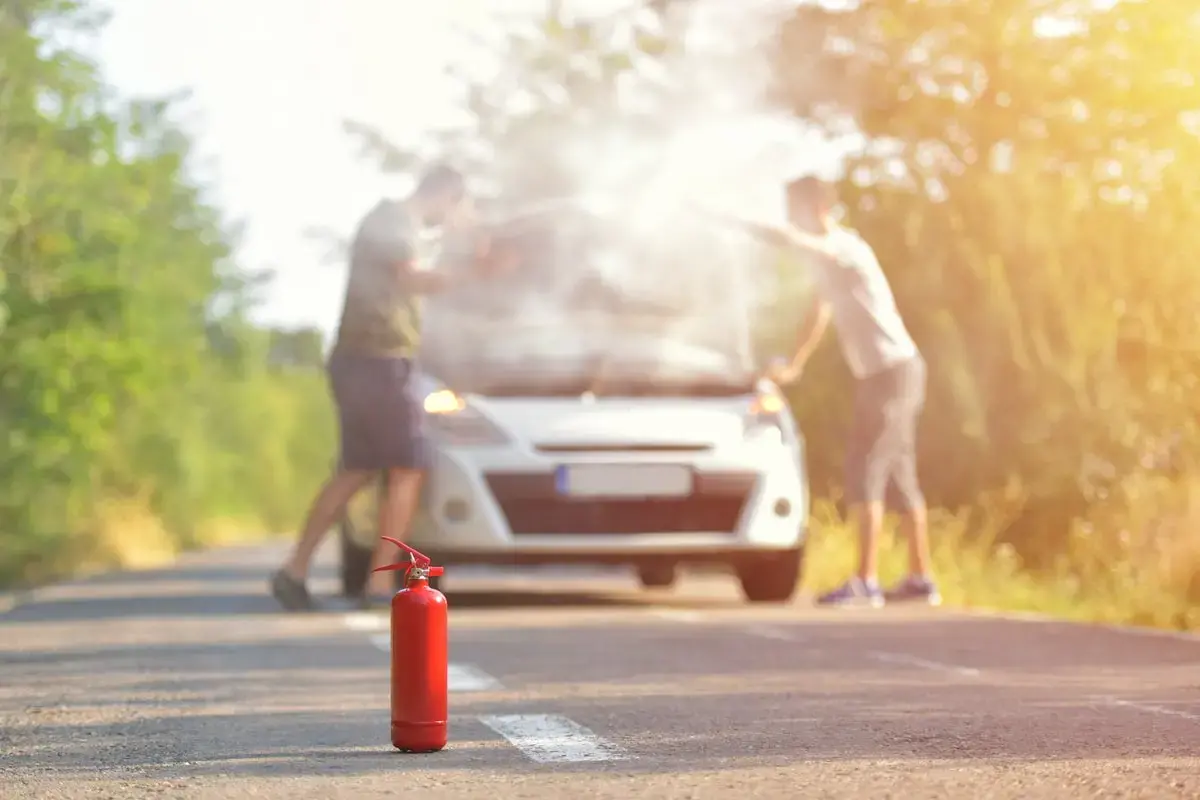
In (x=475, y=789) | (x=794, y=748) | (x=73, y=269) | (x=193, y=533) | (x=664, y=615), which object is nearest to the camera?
(x=475, y=789)

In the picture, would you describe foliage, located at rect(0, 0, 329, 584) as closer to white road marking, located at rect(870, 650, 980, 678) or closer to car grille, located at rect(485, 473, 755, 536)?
car grille, located at rect(485, 473, 755, 536)

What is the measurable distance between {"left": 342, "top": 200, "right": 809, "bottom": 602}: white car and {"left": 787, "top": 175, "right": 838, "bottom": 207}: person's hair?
1.01 m

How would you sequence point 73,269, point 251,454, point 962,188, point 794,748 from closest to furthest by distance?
point 794,748
point 962,188
point 73,269
point 251,454

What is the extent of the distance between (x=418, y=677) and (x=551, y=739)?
0.50m

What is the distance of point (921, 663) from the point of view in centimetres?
977

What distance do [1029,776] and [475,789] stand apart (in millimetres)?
1322

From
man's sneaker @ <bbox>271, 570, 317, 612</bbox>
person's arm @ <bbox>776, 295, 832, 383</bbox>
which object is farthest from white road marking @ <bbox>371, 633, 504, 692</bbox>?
person's arm @ <bbox>776, 295, 832, 383</bbox>

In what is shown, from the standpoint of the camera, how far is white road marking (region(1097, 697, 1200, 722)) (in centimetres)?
766

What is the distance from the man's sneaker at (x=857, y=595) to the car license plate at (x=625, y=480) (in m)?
1.12

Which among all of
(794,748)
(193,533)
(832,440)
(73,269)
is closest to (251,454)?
(193,533)

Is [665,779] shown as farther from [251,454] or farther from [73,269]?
[251,454]

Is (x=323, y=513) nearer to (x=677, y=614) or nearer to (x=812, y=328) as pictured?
(x=677, y=614)

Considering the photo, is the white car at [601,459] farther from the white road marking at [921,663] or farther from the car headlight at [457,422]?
the white road marking at [921,663]

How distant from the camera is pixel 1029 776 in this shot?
6219mm
